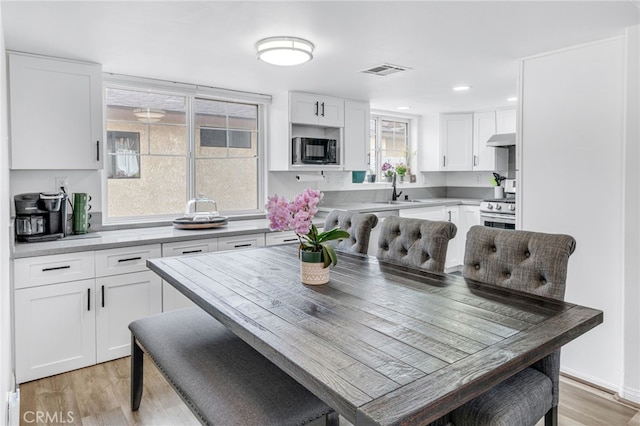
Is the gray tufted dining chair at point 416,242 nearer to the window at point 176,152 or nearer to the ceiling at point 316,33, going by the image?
the ceiling at point 316,33

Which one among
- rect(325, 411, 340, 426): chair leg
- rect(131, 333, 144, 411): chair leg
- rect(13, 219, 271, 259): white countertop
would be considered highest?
rect(13, 219, 271, 259): white countertop

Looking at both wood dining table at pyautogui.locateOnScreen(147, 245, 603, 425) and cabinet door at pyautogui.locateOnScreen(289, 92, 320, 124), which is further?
cabinet door at pyautogui.locateOnScreen(289, 92, 320, 124)

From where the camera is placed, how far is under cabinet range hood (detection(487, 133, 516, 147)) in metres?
4.67

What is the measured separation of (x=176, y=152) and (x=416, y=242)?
2.52 meters

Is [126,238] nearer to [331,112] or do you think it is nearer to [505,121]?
[331,112]

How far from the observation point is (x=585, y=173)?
2607 mm

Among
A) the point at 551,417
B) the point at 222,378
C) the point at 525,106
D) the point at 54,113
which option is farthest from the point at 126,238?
the point at 525,106

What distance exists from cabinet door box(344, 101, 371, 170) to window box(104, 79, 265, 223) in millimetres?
919

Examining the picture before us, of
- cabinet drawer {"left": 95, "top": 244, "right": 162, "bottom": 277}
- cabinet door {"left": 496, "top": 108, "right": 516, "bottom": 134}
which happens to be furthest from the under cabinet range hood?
cabinet drawer {"left": 95, "top": 244, "right": 162, "bottom": 277}

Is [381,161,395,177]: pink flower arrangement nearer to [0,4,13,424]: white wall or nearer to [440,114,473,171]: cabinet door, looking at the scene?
[440,114,473,171]: cabinet door

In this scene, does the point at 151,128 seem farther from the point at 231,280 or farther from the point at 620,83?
the point at 620,83

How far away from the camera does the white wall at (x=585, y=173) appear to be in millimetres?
2482

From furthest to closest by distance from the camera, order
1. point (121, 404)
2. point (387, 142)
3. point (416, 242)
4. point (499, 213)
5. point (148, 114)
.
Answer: point (387, 142) < point (499, 213) < point (148, 114) < point (121, 404) < point (416, 242)

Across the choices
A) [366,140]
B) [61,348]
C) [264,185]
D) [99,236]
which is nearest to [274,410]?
[61,348]
